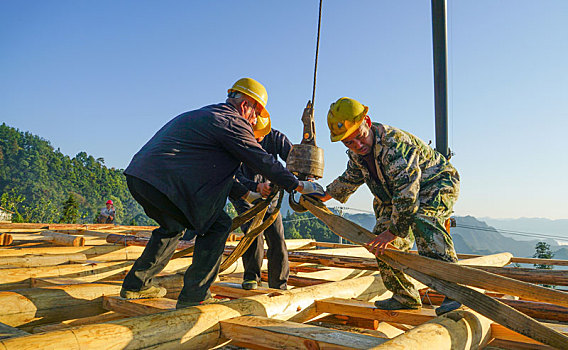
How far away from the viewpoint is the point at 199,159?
262 cm

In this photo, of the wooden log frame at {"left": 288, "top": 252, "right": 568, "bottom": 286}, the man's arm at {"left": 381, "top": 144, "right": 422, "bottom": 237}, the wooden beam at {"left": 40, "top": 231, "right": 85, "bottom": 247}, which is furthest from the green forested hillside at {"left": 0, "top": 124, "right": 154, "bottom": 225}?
the man's arm at {"left": 381, "top": 144, "right": 422, "bottom": 237}

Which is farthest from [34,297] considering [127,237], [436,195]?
[127,237]

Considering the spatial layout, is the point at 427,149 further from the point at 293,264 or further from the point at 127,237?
the point at 127,237

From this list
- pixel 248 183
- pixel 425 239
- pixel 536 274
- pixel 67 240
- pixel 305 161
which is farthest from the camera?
pixel 67 240

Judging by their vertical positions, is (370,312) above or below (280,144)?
below

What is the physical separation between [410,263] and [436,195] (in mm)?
543

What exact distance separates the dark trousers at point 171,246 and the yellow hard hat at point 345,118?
0.93 metres

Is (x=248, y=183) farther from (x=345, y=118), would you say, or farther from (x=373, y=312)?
(x=373, y=312)

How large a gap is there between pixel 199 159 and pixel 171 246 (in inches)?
31.9

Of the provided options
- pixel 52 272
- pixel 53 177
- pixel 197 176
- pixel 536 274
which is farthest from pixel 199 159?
pixel 53 177

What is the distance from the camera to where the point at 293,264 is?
221 inches

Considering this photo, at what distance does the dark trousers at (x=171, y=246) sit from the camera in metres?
2.64

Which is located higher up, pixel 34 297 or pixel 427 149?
pixel 427 149

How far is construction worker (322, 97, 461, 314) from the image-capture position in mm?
2838
